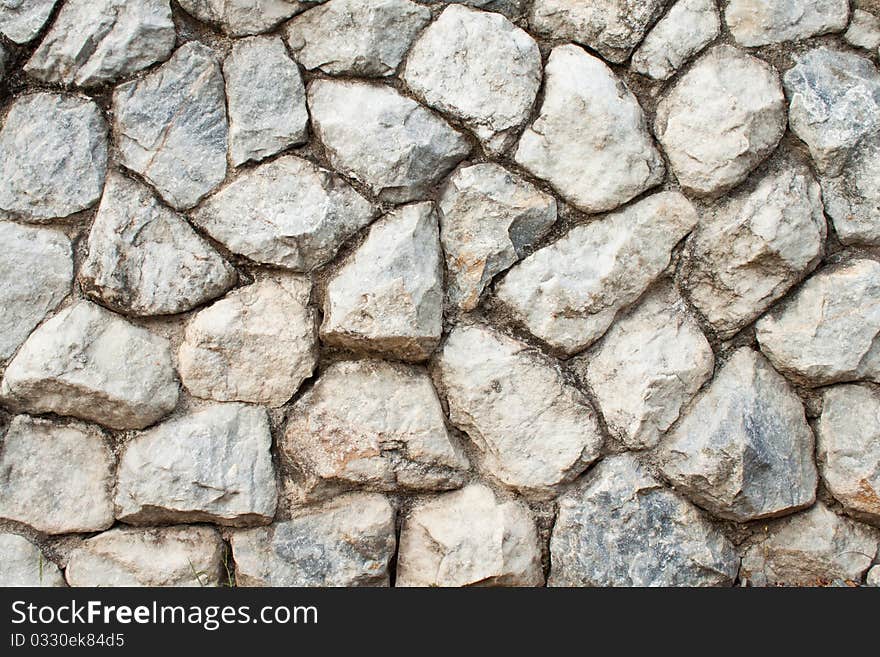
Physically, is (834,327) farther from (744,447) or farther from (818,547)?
(818,547)

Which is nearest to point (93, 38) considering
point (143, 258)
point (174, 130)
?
point (174, 130)

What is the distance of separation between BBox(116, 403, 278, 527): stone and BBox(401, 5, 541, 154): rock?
0.86m

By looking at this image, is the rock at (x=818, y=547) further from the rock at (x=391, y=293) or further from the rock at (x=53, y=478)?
Answer: the rock at (x=53, y=478)

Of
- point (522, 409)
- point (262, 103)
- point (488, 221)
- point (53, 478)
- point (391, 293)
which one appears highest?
point (262, 103)

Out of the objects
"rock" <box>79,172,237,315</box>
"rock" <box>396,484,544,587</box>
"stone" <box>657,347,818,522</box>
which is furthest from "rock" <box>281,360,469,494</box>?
"stone" <box>657,347,818,522</box>

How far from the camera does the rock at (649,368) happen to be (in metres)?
2.07

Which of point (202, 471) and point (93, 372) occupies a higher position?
point (93, 372)

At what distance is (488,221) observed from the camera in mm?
2086

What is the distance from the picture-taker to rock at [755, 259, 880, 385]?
202 centimetres

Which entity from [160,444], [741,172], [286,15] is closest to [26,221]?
[160,444]

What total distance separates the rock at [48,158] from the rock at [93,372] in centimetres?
25

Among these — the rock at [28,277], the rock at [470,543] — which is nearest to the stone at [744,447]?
the rock at [470,543]

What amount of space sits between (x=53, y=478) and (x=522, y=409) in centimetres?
111

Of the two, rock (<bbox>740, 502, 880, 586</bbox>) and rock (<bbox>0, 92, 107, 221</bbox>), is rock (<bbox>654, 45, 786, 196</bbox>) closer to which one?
rock (<bbox>740, 502, 880, 586</bbox>)
